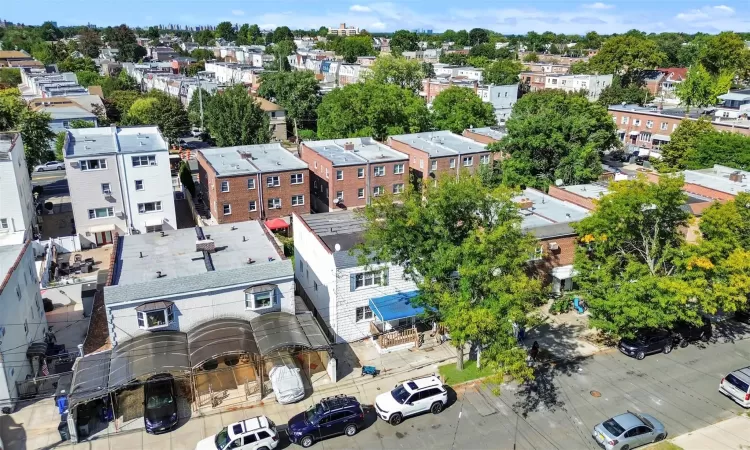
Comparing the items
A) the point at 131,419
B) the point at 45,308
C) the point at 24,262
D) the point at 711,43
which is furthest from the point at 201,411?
the point at 711,43

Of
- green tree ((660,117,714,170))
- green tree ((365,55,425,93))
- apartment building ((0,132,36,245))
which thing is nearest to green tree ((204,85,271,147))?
apartment building ((0,132,36,245))

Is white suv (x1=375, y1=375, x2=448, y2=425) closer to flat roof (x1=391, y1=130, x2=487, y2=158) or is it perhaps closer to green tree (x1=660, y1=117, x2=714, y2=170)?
flat roof (x1=391, y1=130, x2=487, y2=158)

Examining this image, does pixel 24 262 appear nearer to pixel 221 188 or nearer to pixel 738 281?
pixel 221 188

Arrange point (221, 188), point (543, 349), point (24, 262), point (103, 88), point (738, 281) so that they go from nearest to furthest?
1. point (738, 281)
2. point (24, 262)
3. point (543, 349)
4. point (221, 188)
5. point (103, 88)

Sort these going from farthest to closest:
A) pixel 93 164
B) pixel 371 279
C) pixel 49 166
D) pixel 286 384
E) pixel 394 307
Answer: pixel 49 166
pixel 93 164
pixel 371 279
pixel 394 307
pixel 286 384

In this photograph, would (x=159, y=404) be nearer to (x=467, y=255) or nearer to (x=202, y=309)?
(x=202, y=309)

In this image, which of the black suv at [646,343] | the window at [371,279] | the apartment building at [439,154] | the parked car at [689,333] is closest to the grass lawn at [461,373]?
the window at [371,279]

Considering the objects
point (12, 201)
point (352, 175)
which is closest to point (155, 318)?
point (12, 201)
